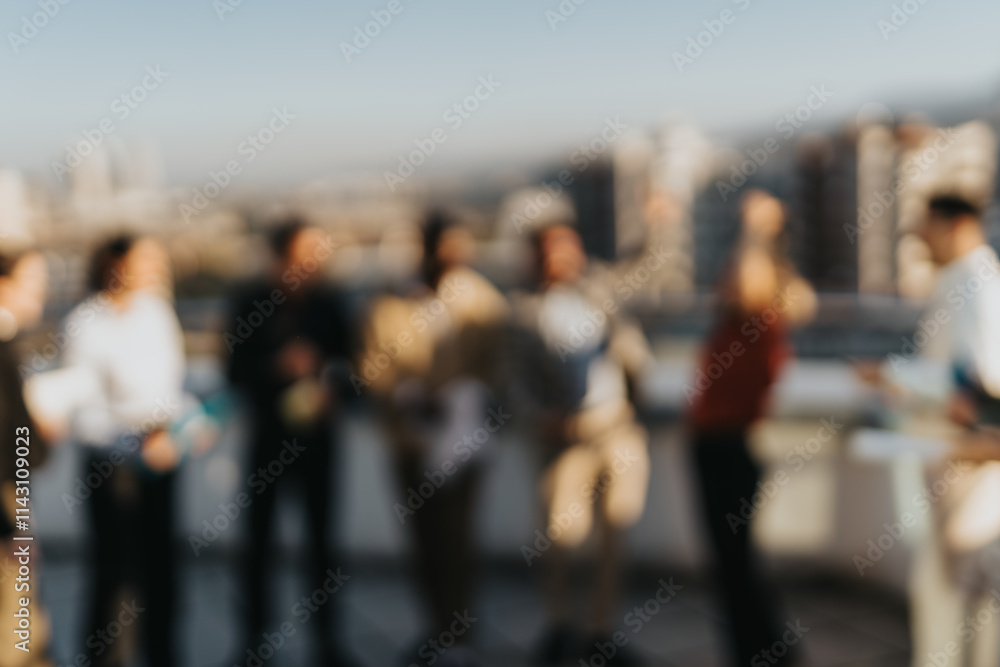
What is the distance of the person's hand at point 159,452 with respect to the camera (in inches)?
83.9

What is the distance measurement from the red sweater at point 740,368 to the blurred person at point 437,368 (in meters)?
0.60

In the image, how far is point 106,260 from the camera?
2.16 metres

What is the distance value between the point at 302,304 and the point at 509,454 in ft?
3.61

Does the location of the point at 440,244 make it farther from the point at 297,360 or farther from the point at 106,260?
the point at 106,260

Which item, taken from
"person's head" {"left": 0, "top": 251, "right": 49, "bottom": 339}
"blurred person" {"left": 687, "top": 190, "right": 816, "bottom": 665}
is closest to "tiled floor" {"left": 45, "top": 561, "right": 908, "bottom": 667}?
"blurred person" {"left": 687, "top": 190, "right": 816, "bottom": 665}

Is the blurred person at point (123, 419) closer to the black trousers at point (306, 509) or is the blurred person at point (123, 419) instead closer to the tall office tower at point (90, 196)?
the black trousers at point (306, 509)

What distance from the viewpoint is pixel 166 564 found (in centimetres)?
225

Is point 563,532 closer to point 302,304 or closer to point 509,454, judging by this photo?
point 509,454

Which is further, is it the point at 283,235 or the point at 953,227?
the point at 283,235

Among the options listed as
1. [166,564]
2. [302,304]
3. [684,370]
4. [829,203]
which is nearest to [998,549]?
[684,370]

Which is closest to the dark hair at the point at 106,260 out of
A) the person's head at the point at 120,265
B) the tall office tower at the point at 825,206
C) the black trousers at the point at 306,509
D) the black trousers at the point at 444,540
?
the person's head at the point at 120,265

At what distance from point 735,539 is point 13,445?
1806 millimetres

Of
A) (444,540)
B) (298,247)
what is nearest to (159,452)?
(298,247)

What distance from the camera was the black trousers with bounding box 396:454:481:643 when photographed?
2312 mm
